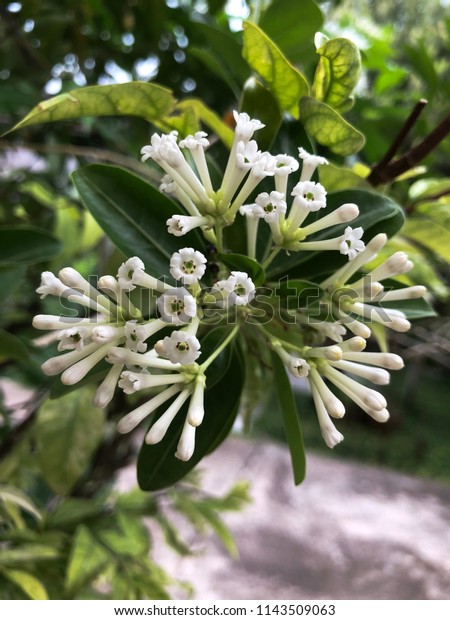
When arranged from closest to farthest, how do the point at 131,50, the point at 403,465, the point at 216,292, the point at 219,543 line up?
the point at 216,292 → the point at 131,50 → the point at 219,543 → the point at 403,465

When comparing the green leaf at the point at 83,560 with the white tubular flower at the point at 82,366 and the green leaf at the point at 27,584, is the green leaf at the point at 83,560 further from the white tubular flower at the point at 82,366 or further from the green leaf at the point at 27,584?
the white tubular flower at the point at 82,366

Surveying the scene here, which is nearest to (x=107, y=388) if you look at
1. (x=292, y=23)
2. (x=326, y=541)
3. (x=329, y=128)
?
(x=329, y=128)

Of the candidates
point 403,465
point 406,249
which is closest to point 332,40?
point 406,249

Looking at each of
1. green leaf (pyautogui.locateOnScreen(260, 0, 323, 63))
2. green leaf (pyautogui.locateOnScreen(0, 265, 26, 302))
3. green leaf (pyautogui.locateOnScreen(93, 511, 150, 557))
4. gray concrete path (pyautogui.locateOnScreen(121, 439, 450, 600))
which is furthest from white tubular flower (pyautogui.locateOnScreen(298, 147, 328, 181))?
gray concrete path (pyautogui.locateOnScreen(121, 439, 450, 600))

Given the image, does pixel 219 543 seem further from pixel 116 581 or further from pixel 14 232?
pixel 14 232

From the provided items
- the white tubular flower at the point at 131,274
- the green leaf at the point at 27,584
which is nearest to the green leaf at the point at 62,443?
the green leaf at the point at 27,584

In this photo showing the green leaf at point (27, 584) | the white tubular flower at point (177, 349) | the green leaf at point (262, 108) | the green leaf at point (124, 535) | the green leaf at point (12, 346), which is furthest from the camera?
the green leaf at point (124, 535)

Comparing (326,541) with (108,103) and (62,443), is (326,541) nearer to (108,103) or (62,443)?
(62,443)
